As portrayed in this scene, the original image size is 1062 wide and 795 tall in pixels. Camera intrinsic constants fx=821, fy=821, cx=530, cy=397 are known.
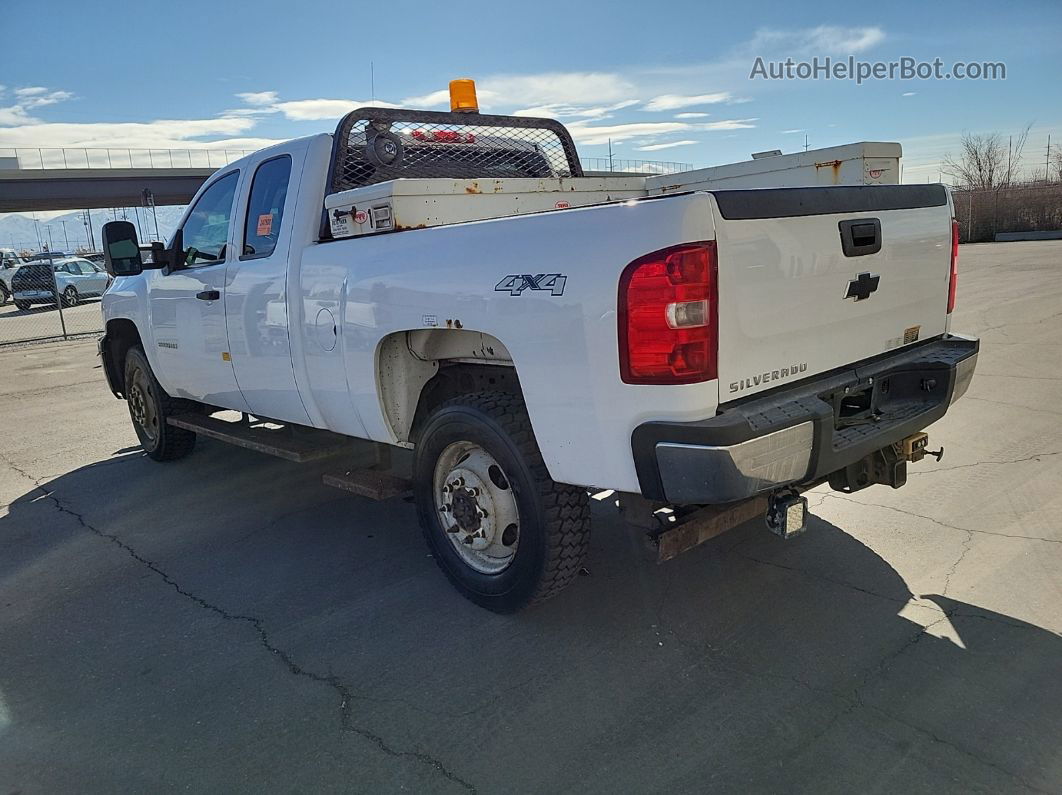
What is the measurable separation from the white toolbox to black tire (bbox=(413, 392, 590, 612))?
3.16 feet

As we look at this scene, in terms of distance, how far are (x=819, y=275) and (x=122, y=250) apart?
4.52 meters

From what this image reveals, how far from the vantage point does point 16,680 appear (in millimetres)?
3453

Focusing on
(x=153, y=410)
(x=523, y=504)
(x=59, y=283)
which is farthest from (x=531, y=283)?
(x=59, y=283)

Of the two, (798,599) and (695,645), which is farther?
(798,599)

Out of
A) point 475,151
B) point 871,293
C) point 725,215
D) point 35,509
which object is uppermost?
point 475,151

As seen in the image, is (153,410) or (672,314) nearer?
(672,314)

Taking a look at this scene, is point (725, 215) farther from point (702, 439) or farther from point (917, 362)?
point (917, 362)

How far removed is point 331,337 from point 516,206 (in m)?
1.34

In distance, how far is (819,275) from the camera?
124 inches

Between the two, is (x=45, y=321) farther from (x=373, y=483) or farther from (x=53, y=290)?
Result: (x=373, y=483)

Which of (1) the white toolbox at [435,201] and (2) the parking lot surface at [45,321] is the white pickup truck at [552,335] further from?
(2) the parking lot surface at [45,321]

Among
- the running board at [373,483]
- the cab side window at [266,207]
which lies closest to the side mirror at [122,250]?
the cab side window at [266,207]

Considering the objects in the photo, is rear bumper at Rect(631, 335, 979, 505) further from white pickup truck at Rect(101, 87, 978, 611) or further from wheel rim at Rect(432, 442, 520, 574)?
wheel rim at Rect(432, 442, 520, 574)

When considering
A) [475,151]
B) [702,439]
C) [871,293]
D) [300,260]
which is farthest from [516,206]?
[702,439]
